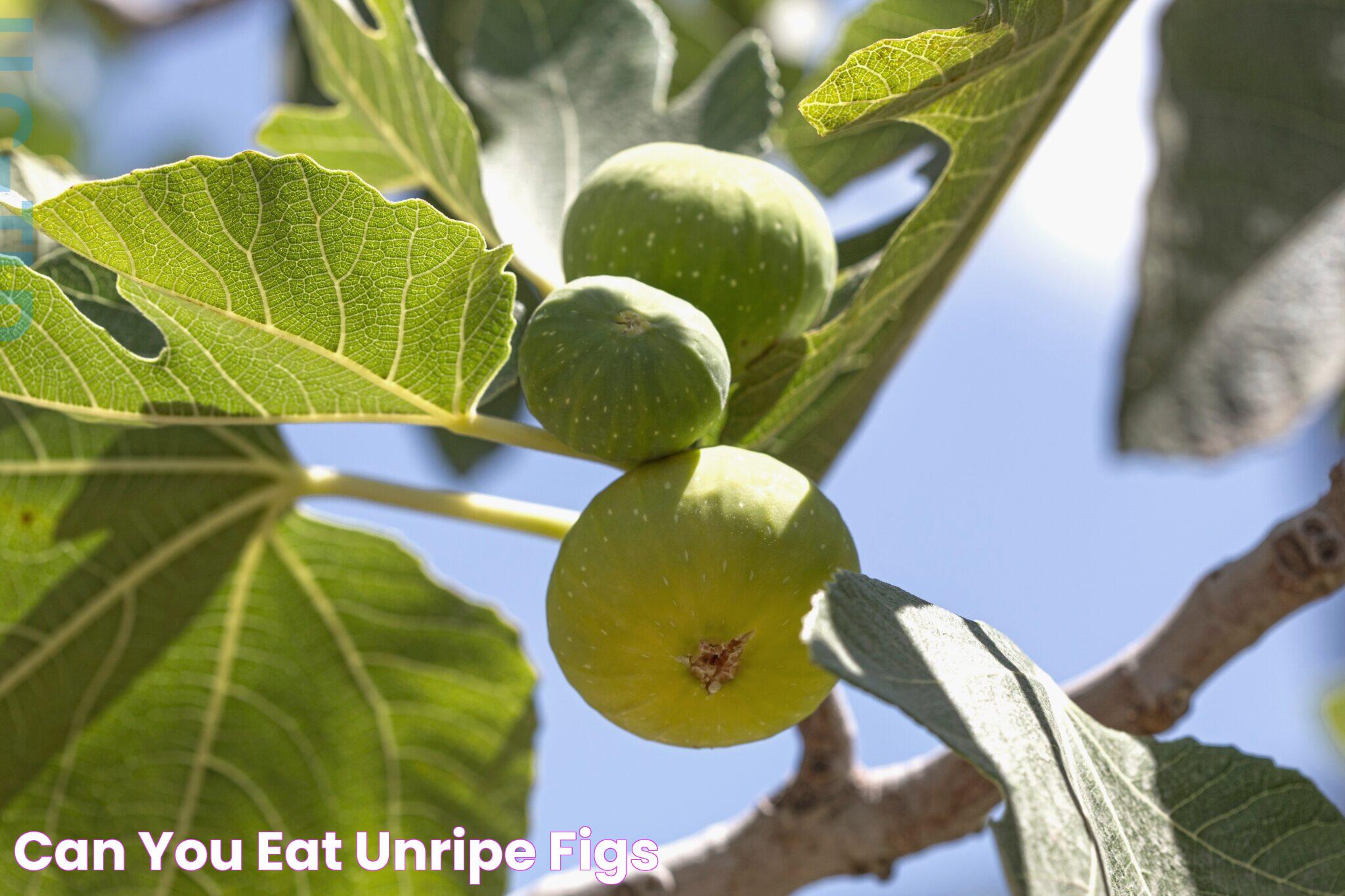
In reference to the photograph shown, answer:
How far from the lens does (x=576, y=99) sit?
1.66 meters

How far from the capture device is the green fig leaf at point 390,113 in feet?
4.46

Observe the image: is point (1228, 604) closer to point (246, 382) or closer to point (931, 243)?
point (931, 243)

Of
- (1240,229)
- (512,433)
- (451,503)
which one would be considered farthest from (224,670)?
(1240,229)

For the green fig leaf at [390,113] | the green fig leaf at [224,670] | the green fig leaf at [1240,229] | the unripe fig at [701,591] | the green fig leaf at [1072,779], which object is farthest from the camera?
the green fig leaf at [1240,229]

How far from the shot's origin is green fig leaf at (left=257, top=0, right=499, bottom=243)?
4.46 ft

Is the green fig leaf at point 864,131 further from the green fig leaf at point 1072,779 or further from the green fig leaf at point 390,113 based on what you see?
the green fig leaf at point 1072,779

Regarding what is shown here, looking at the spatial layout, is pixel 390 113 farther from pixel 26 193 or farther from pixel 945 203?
pixel 945 203

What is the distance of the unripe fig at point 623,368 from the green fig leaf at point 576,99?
45 cm

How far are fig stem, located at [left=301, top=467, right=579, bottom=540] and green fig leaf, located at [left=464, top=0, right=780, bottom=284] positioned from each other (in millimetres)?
284

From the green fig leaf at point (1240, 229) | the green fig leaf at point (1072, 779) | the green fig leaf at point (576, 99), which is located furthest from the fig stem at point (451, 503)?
the green fig leaf at point (1240, 229)

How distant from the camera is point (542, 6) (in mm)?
1693

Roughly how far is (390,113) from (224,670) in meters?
0.72

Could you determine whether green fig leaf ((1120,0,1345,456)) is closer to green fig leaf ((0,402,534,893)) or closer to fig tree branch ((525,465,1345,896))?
fig tree branch ((525,465,1345,896))

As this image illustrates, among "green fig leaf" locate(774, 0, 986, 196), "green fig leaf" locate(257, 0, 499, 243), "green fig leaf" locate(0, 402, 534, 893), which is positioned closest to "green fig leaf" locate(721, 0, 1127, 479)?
"green fig leaf" locate(774, 0, 986, 196)
